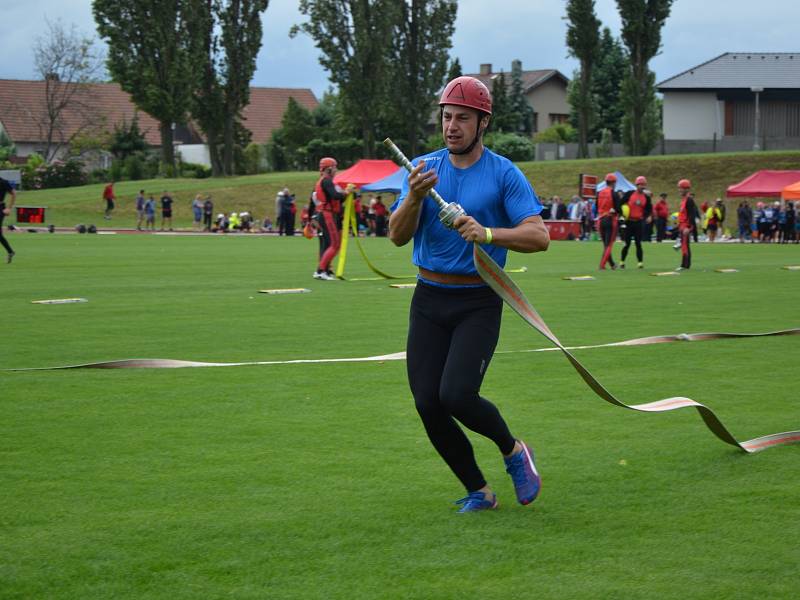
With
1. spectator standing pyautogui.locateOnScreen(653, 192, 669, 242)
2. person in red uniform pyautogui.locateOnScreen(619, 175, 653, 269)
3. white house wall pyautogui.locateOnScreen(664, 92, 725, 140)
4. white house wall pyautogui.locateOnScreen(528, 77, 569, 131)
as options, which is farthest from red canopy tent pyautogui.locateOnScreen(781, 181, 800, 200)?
white house wall pyautogui.locateOnScreen(528, 77, 569, 131)

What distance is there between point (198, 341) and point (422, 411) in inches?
298

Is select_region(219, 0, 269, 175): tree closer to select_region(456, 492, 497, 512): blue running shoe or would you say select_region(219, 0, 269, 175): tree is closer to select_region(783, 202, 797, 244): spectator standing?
select_region(783, 202, 797, 244): spectator standing

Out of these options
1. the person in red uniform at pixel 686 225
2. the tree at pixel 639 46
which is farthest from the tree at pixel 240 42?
the person in red uniform at pixel 686 225

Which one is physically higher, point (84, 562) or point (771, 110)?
point (771, 110)

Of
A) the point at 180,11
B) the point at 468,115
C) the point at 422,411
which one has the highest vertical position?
the point at 180,11

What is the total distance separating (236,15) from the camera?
2734 inches

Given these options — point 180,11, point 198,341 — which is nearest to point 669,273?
point 198,341

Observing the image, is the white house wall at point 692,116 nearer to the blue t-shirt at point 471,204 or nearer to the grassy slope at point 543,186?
the grassy slope at point 543,186

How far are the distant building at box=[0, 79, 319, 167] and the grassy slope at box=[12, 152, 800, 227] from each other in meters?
22.6

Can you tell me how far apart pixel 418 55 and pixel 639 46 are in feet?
42.7

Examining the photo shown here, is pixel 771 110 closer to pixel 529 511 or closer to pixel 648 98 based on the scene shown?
pixel 648 98

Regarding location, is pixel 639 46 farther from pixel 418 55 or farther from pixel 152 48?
pixel 152 48

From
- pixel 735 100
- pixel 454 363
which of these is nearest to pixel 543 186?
pixel 735 100

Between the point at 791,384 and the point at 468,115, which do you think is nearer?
the point at 468,115
